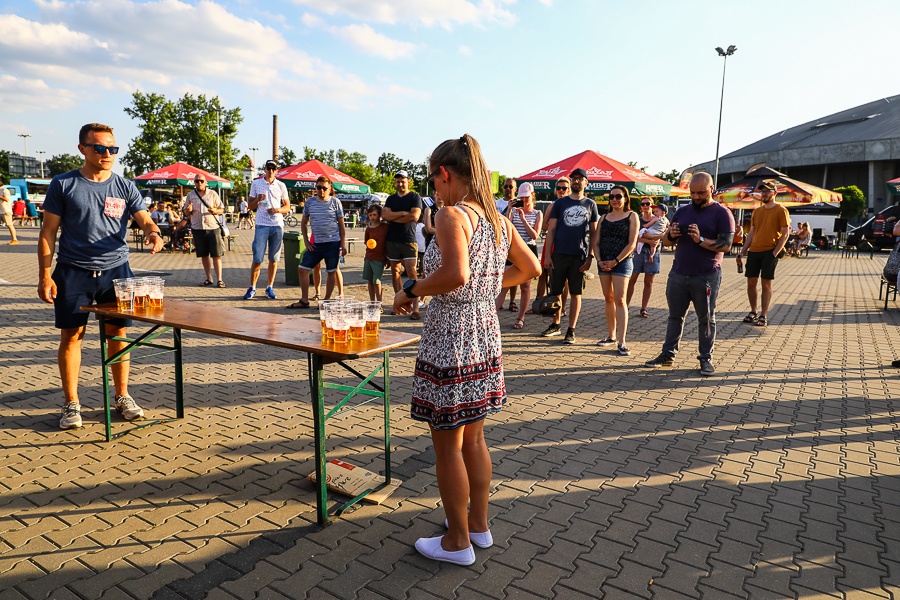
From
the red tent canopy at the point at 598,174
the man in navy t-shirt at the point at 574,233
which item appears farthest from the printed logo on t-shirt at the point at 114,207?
the red tent canopy at the point at 598,174

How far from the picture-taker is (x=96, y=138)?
4.14 m

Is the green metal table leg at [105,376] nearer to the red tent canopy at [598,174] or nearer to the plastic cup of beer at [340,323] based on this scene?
the plastic cup of beer at [340,323]

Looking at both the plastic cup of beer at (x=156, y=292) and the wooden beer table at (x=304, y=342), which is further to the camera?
the plastic cup of beer at (x=156, y=292)

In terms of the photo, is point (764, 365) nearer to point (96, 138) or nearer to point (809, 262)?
point (96, 138)

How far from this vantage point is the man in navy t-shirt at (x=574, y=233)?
23.2 ft

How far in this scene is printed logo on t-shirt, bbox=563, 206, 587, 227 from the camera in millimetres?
7047

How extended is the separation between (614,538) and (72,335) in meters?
3.83

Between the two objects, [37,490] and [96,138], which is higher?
[96,138]

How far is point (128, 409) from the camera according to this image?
14.9 feet

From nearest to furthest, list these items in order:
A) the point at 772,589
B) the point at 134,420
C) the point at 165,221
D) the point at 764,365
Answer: the point at 772,589 < the point at 134,420 < the point at 764,365 < the point at 165,221

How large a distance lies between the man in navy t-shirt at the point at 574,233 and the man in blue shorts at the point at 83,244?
4403mm

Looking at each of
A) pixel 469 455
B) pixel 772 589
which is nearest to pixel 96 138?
pixel 469 455

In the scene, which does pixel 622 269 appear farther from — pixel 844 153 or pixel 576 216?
pixel 844 153

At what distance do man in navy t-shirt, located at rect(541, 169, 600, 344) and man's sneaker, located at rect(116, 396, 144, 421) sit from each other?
15.3ft
